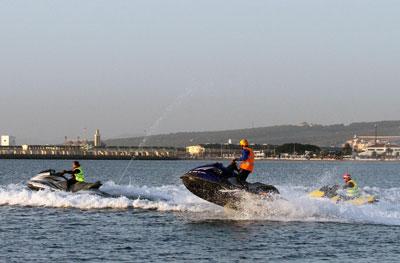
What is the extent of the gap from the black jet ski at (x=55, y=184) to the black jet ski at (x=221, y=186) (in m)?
7.26

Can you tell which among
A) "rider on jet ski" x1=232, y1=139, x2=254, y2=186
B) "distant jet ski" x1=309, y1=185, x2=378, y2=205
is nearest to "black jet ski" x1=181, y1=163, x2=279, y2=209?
"rider on jet ski" x1=232, y1=139, x2=254, y2=186

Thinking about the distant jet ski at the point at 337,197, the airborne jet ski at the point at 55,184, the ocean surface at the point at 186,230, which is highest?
the airborne jet ski at the point at 55,184

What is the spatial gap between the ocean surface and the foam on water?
39 millimetres

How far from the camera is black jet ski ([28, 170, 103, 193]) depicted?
3619 centimetres

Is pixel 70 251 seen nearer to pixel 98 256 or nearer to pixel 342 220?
pixel 98 256

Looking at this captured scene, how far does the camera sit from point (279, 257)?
23.0 meters

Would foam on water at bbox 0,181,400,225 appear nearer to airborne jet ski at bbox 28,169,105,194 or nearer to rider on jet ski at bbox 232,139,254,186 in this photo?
airborne jet ski at bbox 28,169,105,194

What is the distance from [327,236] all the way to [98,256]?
747 cm

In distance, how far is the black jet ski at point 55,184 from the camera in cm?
3619

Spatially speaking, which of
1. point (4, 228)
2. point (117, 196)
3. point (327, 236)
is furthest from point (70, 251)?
point (117, 196)

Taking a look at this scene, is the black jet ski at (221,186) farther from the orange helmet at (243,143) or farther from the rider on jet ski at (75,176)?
the rider on jet ski at (75,176)

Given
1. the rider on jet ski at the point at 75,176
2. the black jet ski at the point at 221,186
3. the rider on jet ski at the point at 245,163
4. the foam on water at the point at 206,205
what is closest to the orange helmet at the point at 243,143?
the rider on jet ski at the point at 245,163

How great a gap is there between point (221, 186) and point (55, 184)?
9790mm

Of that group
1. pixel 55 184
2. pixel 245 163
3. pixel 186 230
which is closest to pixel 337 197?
pixel 245 163
